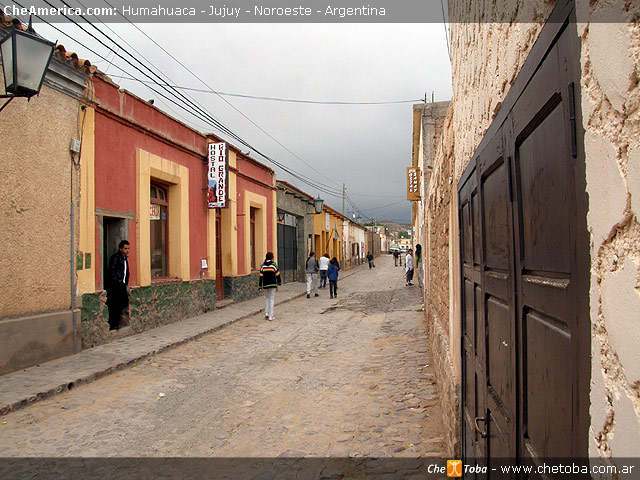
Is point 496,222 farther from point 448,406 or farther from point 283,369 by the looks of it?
point 283,369

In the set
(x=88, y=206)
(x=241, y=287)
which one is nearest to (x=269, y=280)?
(x=241, y=287)

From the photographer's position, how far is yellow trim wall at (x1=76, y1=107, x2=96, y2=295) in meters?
8.03

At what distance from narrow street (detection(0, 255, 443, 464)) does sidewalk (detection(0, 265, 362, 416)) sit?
138mm

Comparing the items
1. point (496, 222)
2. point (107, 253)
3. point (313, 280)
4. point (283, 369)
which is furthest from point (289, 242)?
point (496, 222)

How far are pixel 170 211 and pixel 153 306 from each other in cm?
262

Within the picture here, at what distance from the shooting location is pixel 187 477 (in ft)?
12.2

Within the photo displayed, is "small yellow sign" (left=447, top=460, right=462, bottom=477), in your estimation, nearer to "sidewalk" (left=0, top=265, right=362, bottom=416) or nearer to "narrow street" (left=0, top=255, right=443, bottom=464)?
"narrow street" (left=0, top=255, right=443, bottom=464)

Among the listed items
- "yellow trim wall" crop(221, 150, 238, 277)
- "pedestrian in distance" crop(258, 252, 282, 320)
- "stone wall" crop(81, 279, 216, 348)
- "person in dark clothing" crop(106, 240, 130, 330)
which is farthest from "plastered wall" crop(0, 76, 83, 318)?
"yellow trim wall" crop(221, 150, 238, 277)

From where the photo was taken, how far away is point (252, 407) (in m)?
5.38

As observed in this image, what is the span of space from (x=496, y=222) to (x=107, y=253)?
353 inches

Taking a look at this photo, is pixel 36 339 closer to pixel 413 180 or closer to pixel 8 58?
pixel 8 58

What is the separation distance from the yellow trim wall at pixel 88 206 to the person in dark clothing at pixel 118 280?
0.60 metres

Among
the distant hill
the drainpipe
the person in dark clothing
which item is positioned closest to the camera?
the drainpipe

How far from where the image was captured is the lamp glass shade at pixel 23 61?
218 inches
